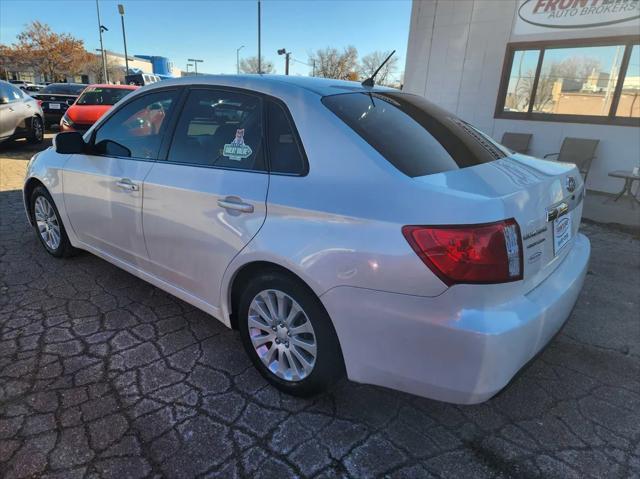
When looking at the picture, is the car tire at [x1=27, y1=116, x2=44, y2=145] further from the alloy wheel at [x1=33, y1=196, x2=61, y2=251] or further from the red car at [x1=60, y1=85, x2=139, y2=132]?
the alloy wheel at [x1=33, y1=196, x2=61, y2=251]

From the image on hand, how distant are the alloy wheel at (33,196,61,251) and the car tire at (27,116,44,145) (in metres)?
7.72

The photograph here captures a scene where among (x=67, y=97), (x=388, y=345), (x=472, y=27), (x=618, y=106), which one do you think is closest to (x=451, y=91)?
(x=472, y=27)

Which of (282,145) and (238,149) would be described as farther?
(238,149)

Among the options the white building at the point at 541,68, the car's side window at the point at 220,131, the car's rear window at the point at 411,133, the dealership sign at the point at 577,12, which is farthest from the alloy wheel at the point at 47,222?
the dealership sign at the point at 577,12

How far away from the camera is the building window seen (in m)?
7.27

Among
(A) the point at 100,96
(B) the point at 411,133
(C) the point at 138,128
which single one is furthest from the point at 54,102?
(B) the point at 411,133

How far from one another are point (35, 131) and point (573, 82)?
11.9m

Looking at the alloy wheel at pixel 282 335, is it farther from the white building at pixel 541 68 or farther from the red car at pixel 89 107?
the red car at pixel 89 107

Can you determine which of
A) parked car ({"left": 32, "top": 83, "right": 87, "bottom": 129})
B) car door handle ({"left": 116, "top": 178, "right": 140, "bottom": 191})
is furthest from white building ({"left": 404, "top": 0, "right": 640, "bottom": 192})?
parked car ({"left": 32, "top": 83, "right": 87, "bottom": 129})

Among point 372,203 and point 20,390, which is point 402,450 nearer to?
point 372,203

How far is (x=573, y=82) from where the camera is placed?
7.84m

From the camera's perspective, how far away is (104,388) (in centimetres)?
236

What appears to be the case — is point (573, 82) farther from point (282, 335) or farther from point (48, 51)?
point (48, 51)

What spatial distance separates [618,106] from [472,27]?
10.3 feet
